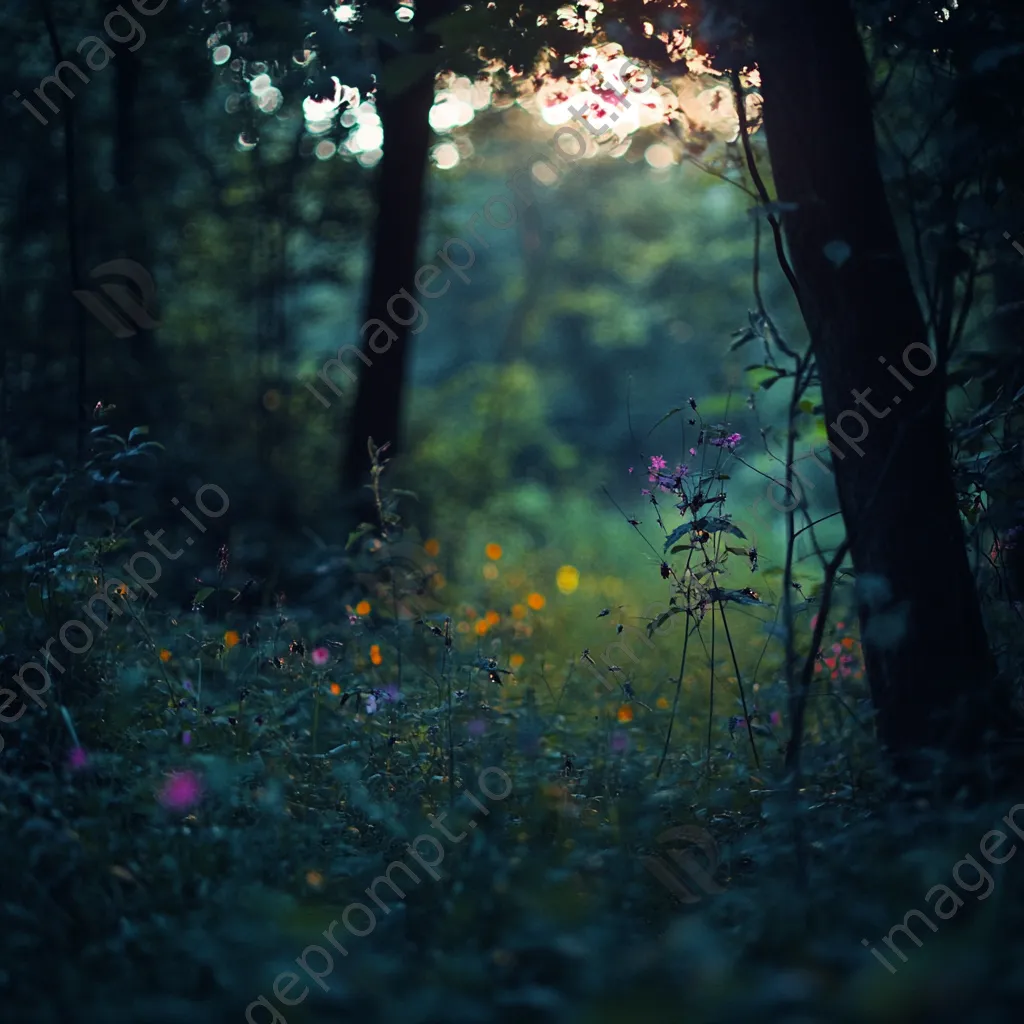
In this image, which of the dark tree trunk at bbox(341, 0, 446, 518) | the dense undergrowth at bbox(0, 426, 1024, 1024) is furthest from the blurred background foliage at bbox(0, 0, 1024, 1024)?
the dark tree trunk at bbox(341, 0, 446, 518)

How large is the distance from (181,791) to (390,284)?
530 cm

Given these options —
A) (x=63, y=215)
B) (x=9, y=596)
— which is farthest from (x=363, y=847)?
(x=63, y=215)

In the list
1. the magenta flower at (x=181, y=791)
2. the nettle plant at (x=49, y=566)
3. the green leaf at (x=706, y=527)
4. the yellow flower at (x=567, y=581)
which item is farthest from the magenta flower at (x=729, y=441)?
the yellow flower at (x=567, y=581)

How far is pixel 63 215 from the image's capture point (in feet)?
26.4

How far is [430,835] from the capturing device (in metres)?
2.83

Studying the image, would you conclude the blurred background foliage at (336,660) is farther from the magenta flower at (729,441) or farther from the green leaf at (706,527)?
the green leaf at (706,527)

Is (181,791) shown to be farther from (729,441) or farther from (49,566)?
(729,441)

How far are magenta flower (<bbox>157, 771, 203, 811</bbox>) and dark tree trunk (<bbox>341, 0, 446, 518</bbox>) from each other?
4416mm

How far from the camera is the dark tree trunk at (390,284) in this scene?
7.50 meters

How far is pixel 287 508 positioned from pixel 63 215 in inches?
111

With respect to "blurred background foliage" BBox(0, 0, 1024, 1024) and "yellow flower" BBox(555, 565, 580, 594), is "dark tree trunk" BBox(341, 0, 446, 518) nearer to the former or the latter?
"blurred background foliage" BBox(0, 0, 1024, 1024)

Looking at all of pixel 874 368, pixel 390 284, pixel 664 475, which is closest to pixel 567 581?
pixel 390 284

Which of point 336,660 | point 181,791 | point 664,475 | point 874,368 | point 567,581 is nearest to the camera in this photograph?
point 181,791

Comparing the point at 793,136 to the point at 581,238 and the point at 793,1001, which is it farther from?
the point at 581,238
